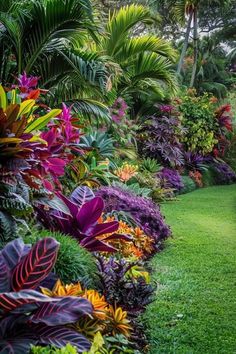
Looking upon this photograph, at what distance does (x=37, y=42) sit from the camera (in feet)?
19.7

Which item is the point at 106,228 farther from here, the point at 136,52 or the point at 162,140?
the point at 162,140

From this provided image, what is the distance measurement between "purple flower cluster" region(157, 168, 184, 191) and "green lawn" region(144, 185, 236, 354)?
8.37 feet

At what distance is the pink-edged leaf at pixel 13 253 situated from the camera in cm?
216

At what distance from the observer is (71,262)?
113 inches

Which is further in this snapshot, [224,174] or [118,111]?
[224,174]

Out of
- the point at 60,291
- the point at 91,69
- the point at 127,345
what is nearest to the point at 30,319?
the point at 60,291

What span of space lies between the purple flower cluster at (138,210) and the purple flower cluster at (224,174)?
24.4 feet

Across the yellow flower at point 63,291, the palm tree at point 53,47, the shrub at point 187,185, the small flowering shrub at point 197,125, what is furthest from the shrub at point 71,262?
the small flowering shrub at point 197,125

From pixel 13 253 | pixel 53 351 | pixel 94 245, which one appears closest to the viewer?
pixel 53 351

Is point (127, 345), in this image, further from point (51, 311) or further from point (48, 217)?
point (48, 217)

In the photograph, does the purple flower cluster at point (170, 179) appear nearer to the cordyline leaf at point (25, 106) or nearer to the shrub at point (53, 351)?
the cordyline leaf at point (25, 106)

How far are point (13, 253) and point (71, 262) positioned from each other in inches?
28.7

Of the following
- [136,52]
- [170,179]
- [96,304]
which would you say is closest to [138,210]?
[96,304]

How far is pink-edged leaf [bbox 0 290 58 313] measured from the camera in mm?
1821
